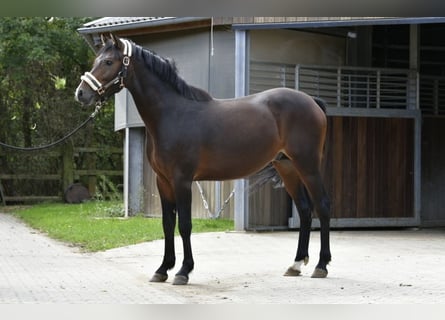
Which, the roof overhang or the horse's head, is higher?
the roof overhang

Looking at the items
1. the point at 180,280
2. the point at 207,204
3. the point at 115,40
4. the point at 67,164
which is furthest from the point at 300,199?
the point at 67,164

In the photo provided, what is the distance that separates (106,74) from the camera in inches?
285

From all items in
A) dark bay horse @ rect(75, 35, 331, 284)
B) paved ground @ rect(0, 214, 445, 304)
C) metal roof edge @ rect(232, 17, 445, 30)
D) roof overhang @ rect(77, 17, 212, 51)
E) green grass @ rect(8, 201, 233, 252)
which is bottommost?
green grass @ rect(8, 201, 233, 252)

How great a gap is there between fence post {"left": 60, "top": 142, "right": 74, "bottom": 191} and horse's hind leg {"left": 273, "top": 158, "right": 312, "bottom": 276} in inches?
569

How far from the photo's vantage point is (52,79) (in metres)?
21.5

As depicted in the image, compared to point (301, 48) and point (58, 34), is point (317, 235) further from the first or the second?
point (58, 34)

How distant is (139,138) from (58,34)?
237 inches

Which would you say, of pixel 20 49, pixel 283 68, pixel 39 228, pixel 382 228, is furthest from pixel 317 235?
pixel 20 49

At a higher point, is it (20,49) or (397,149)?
(20,49)

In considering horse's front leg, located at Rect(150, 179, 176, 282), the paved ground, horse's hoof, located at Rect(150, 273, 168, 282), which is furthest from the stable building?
horse's hoof, located at Rect(150, 273, 168, 282)

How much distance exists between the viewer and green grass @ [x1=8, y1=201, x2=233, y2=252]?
11.3m

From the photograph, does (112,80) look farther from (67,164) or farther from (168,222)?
(67,164)

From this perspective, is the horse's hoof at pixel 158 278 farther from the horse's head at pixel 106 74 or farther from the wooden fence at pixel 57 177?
the wooden fence at pixel 57 177

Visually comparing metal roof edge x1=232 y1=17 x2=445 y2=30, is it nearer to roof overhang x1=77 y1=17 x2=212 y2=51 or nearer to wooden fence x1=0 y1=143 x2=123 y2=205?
roof overhang x1=77 y1=17 x2=212 y2=51
